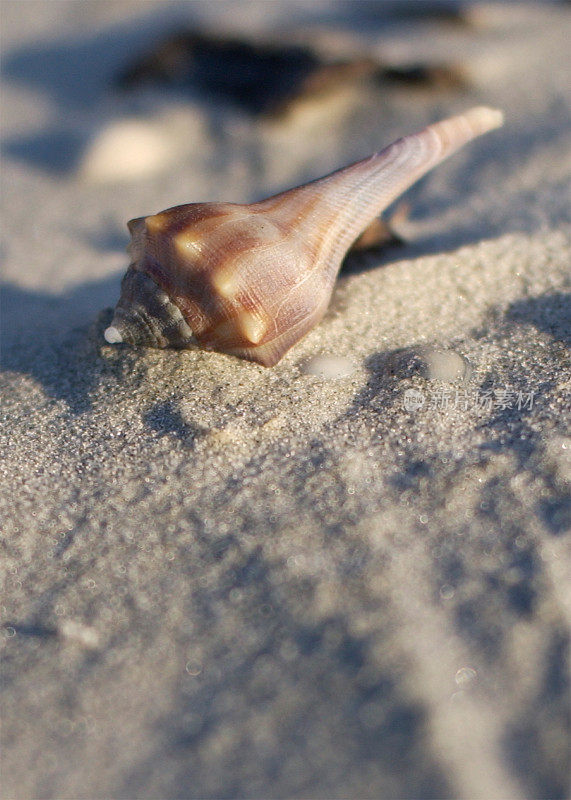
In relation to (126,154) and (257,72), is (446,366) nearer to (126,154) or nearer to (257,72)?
(126,154)

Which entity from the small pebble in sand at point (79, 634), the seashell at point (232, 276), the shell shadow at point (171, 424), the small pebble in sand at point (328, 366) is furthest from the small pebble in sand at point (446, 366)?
the small pebble in sand at point (79, 634)

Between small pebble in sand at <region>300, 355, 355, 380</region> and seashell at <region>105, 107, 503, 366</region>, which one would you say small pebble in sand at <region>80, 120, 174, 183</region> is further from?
small pebble in sand at <region>300, 355, 355, 380</region>

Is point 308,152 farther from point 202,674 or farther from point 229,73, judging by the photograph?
point 202,674

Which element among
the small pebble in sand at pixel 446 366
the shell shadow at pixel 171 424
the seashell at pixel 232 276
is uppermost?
the seashell at pixel 232 276

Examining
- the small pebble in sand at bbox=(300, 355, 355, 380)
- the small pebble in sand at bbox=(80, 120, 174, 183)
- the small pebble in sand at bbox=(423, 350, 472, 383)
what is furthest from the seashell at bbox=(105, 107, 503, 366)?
the small pebble in sand at bbox=(80, 120, 174, 183)

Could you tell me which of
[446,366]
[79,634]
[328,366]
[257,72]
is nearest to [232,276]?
[328,366]

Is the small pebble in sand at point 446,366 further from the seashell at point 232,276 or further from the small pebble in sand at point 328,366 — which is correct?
the seashell at point 232,276

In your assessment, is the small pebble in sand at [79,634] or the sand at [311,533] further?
the small pebble in sand at [79,634]
